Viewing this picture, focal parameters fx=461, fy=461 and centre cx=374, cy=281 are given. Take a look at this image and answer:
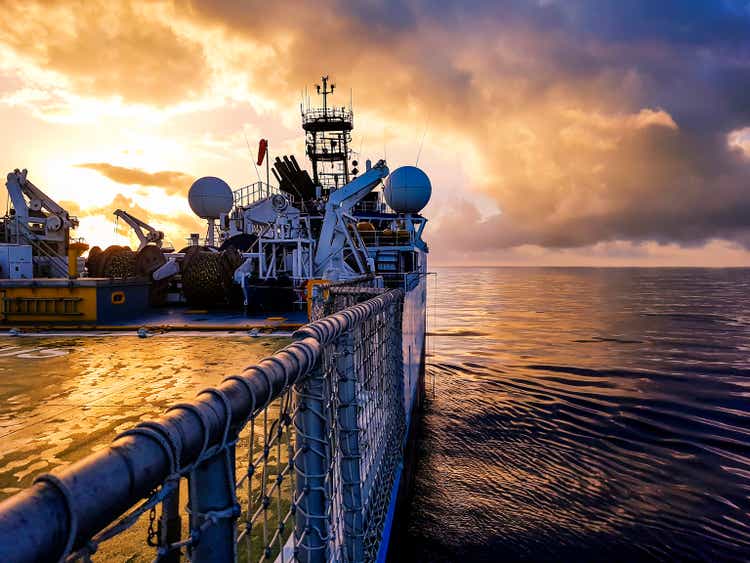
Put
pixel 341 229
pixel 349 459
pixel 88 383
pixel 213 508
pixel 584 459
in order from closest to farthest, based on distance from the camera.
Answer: pixel 213 508 → pixel 349 459 → pixel 88 383 → pixel 584 459 → pixel 341 229

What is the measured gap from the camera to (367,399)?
17.0 feet

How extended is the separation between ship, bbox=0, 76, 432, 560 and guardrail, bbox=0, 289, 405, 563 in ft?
0.39

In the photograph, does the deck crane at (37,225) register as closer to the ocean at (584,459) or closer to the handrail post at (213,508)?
the ocean at (584,459)

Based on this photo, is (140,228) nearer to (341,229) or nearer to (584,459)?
(341,229)

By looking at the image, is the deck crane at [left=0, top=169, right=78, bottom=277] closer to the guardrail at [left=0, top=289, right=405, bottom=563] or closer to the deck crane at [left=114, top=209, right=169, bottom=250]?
the deck crane at [left=114, top=209, right=169, bottom=250]

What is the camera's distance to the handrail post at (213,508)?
1.68 meters

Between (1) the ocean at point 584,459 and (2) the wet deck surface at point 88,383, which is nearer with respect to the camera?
(2) the wet deck surface at point 88,383

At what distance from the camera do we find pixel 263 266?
21906 mm

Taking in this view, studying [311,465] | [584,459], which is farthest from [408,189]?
[311,465]

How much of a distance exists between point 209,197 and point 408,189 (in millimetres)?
19850

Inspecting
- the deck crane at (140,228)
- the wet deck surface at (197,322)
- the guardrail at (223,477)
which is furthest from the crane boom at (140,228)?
the guardrail at (223,477)

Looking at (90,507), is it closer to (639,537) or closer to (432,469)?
(639,537)

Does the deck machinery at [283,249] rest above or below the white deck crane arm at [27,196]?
below

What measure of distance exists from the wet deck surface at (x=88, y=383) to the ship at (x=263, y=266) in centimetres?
165
